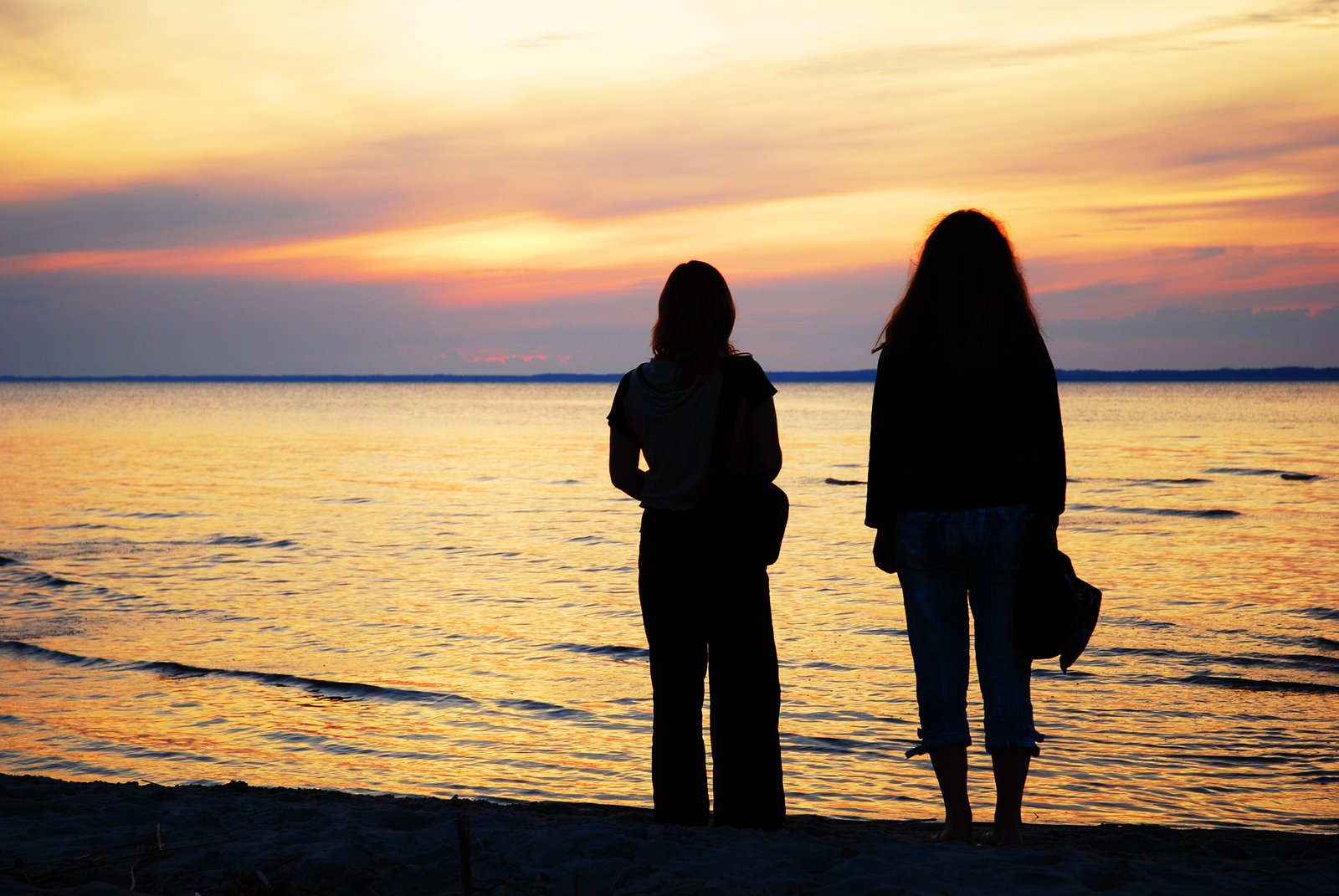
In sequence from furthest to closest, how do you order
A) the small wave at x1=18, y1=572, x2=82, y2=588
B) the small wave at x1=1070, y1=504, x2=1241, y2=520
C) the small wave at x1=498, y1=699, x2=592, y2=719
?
the small wave at x1=1070, y1=504, x2=1241, y2=520
the small wave at x1=18, y1=572, x2=82, y2=588
the small wave at x1=498, y1=699, x2=592, y2=719

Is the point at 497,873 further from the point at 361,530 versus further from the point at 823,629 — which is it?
the point at 361,530

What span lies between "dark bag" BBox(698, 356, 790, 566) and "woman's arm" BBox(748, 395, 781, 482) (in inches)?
1.6

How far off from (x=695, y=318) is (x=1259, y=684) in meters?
7.57

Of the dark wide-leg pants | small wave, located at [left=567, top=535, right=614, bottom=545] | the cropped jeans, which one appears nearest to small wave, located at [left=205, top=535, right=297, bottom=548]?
small wave, located at [left=567, top=535, right=614, bottom=545]

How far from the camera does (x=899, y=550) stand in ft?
12.4

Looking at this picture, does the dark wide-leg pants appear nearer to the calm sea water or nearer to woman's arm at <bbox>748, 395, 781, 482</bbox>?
woman's arm at <bbox>748, 395, 781, 482</bbox>

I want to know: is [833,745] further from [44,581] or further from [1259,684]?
[44,581]

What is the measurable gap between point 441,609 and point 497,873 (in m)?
9.01

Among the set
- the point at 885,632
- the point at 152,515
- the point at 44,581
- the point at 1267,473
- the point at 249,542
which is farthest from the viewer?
the point at 1267,473

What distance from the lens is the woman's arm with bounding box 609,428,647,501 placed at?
4.05 metres

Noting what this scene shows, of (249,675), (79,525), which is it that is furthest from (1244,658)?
(79,525)

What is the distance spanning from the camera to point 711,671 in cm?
409

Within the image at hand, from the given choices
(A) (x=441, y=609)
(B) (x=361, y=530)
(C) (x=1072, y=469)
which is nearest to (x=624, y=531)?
(B) (x=361, y=530)

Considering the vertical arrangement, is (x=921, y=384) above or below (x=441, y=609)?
above
